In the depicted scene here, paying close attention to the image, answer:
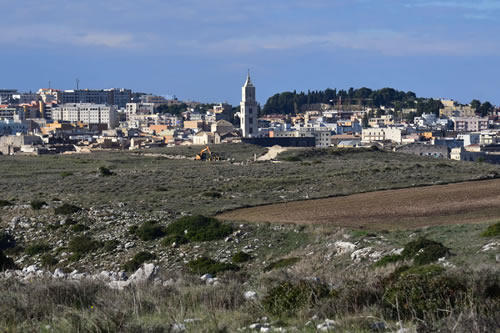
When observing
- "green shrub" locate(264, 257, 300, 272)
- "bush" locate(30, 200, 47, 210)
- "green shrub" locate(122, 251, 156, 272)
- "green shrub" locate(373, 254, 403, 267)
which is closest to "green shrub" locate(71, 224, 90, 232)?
"bush" locate(30, 200, 47, 210)

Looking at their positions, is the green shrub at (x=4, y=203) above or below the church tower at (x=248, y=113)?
below

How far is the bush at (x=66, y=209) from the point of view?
34281mm

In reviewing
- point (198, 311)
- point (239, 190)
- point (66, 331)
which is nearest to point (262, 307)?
point (198, 311)

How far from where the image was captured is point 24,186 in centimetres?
4925

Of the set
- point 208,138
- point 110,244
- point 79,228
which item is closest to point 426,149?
point 208,138

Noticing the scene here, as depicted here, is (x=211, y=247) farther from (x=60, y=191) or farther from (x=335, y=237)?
(x=60, y=191)

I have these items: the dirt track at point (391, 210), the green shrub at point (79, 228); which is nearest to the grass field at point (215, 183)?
the dirt track at point (391, 210)

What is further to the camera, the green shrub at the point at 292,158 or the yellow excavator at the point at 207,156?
the yellow excavator at the point at 207,156

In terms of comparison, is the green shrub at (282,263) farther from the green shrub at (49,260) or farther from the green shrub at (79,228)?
the green shrub at (79,228)

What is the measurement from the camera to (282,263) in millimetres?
21750

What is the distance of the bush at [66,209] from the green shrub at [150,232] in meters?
5.53

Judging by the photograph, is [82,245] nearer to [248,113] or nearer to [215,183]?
[215,183]

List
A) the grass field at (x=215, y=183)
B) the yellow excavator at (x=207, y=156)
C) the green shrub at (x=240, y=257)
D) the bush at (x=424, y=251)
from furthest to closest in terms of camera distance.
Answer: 1. the yellow excavator at (x=207, y=156)
2. the grass field at (x=215, y=183)
3. the green shrub at (x=240, y=257)
4. the bush at (x=424, y=251)

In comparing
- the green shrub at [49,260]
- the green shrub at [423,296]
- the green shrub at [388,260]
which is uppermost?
the green shrub at [423,296]
